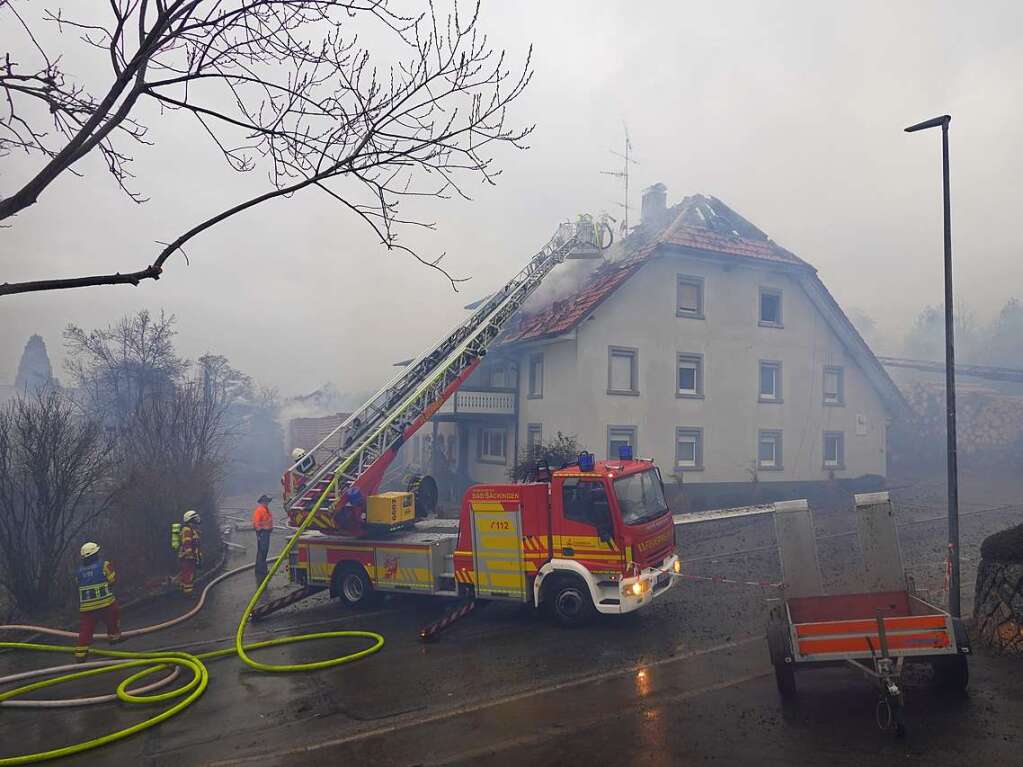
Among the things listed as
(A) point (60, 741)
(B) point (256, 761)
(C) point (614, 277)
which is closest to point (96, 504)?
(A) point (60, 741)

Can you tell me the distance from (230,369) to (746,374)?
33730mm

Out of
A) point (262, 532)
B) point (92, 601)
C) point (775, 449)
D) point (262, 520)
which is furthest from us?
point (775, 449)

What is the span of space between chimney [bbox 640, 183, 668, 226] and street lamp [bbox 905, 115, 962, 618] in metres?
17.6

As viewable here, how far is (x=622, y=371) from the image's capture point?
Result: 21016 mm

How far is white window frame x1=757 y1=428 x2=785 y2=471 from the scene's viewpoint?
22.9 m

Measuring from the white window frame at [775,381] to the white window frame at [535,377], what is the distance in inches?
286

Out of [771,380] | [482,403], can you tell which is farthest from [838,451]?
[482,403]

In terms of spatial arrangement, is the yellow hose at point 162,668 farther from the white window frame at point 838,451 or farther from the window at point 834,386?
the window at point 834,386

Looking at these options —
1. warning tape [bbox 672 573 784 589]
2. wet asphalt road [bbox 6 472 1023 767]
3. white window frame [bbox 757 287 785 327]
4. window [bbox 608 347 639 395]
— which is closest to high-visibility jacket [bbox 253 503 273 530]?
wet asphalt road [bbox 6 472 1023 767]

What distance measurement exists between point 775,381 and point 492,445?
9.98 meters

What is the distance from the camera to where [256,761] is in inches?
223

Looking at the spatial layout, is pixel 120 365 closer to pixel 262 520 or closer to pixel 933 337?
pixel 262 520

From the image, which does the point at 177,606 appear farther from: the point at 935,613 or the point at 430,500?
the point at 935,613

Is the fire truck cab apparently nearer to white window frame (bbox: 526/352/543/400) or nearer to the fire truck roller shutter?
the fire truck roller shutter
